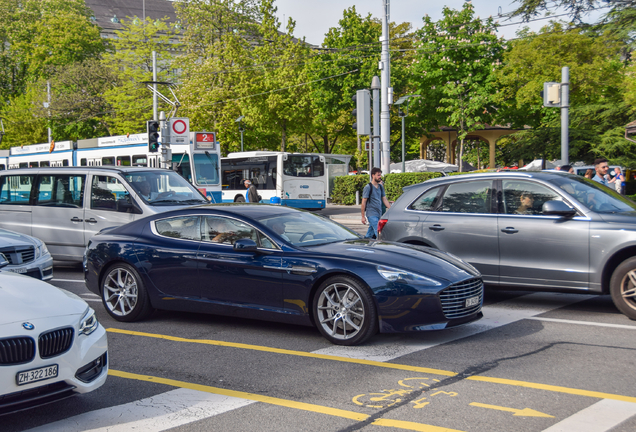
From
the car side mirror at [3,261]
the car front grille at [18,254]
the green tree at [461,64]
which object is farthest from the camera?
the green tree at [461,64]

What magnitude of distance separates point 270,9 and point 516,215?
1670 inches

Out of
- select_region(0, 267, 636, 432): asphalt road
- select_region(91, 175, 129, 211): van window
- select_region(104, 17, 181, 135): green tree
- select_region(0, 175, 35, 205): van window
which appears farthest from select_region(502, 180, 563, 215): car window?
select_region(104, 17, 181, 135): green tree

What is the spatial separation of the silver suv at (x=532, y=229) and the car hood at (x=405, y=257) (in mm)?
1362

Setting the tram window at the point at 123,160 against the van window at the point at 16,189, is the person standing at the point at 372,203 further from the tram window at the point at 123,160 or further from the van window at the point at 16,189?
the tram window at the point at 123,160

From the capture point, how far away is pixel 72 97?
49531mm

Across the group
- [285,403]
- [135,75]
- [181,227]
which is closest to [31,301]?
[285,403]

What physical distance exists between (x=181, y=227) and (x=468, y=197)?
3.59 metres

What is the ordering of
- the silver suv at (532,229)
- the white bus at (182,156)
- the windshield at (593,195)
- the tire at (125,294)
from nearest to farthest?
the silver suv at (532,229) → the tire at (125,294) → the windshield at (593,195) → the white bus at (182,156)

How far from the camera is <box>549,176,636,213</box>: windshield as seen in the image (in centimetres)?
740

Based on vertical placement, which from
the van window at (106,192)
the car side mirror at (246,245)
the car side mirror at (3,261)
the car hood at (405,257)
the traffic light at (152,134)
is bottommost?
the car side mirror at (3,261)

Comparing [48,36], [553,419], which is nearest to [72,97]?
[48,36]

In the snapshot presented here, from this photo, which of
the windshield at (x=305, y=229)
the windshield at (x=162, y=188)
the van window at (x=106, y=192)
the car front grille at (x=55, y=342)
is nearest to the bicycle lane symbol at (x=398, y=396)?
the car front grille at (x=55, y=342)

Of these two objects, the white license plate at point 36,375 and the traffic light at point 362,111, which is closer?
the white license plate at point 36,375

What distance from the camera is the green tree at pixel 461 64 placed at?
36.3 meters
